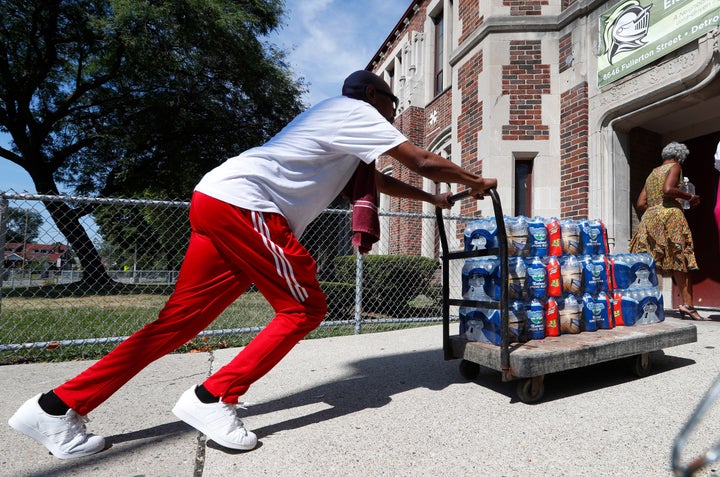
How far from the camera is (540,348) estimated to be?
8.42 feet

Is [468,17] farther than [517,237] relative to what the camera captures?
Yes

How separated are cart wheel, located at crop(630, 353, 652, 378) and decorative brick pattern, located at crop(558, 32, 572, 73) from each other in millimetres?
5523

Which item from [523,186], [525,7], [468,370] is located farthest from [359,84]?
[525,7]

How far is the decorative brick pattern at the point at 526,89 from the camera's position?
729 centimetres

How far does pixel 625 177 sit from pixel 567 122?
50.1 inches

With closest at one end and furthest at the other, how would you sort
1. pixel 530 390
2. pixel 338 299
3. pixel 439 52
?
pixel 530 390 < pixel 338 299 < pixel 439 52

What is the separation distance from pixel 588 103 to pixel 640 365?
4.90 metres

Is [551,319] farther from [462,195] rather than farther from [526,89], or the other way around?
[526,89]

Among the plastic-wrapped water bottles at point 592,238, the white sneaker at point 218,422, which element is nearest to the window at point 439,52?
the plastic-wrapped water bottles at point 592,238

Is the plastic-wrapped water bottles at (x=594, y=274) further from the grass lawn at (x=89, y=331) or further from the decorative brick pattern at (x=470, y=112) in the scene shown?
the decorative brick pattern at (x=470, y=112)

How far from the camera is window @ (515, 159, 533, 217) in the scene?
24.6 ft

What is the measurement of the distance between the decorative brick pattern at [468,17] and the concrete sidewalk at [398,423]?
259 inches

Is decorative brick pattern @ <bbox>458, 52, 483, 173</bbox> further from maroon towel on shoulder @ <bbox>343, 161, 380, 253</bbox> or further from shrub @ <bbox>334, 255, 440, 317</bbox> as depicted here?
maroon towel on shoulder @ <bbox>343, 161, 380, 253</bbox>

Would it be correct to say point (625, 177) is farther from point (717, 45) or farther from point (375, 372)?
point (375, 372)
